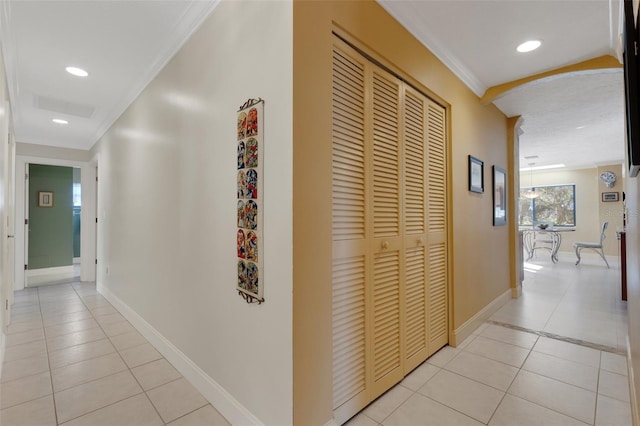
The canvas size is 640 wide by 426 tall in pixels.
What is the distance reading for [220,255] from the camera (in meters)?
1.76

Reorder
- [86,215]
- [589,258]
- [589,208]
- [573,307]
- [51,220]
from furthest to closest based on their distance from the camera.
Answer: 1. [589,208]
2. [589,258]
3. [51,220]
4. [86,215]
5. [573,307]

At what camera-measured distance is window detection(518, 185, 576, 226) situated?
8539mm

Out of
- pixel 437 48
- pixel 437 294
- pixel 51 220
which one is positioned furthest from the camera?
pixel 51 220

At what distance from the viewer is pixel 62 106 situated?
3.57 meters

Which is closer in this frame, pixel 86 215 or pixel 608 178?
pixel 86 215

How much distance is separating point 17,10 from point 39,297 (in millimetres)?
3947

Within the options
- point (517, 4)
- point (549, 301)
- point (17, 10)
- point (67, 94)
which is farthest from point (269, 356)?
point (549, 301)

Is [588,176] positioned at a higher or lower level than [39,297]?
higher

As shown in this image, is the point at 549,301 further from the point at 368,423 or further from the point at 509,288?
the point at 368,423

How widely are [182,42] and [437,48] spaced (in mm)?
1959

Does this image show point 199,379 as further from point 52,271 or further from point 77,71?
point 52,271

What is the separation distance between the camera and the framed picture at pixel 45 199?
5.72 metres

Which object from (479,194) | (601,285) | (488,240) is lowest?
(601,285)

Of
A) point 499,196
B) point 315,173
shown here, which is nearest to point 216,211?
point 315,173
